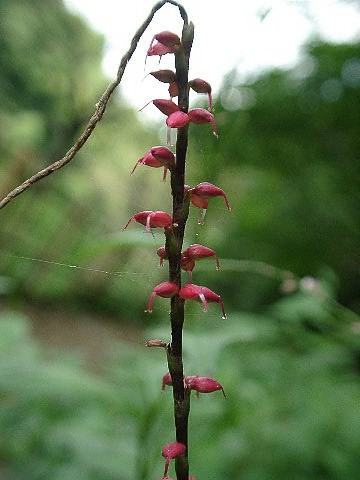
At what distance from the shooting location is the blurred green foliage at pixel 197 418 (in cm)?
154

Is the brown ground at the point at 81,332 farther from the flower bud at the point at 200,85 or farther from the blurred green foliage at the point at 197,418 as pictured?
the flower bud at the point at 200,85

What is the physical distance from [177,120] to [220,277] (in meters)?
6.80

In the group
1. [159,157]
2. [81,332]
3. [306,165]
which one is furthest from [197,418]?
[81,332]

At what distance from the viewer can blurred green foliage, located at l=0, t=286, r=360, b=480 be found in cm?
154

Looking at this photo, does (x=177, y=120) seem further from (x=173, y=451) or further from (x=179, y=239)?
(x=173, y=451)

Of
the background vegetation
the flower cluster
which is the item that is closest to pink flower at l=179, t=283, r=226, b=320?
the flower cluster

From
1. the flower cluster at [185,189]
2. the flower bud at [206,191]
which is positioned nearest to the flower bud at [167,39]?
the flower cluster at [185,189]

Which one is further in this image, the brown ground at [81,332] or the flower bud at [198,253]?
the brown ground at [81,332]

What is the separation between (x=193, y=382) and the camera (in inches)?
19.1

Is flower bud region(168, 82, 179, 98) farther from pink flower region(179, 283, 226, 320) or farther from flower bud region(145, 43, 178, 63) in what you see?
pink flower region(179, 283, 226, 320)

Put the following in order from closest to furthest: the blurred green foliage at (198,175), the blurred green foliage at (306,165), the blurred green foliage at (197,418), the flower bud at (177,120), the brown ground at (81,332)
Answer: the flower bud at (177,120) → the blurred green foliage at (197,418) → the blurred green foliage at (198,175) → the blurred green foliage at (306,165) → the brown ground at (81,332)

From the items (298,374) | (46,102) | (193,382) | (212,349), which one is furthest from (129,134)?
(193,382)

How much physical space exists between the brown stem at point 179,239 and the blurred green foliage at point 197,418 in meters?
0.86

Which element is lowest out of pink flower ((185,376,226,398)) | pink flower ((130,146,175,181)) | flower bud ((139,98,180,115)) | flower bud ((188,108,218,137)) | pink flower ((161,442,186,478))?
pink flower ((161,442,186,478))
